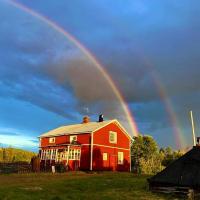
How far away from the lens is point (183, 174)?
25406mm

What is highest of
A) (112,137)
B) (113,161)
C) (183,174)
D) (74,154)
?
(112,137)

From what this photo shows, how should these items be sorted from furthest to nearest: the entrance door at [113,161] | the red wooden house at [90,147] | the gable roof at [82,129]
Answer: the entrance door at [113,161] → the gable roof at [82,129] → the red wooden house at [90,147]

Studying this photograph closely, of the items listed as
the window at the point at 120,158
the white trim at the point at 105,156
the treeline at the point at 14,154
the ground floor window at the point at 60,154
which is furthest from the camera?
the treeline at the point at 14,154

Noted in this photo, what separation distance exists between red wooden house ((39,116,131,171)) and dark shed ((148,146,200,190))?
87.1ft

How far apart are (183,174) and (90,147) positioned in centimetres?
2845

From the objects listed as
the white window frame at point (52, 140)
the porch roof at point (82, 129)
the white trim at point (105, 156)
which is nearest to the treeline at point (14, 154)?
the porch roof at point (82, 129)

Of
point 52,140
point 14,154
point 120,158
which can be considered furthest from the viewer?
point 14,154

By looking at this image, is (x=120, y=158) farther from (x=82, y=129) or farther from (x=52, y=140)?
(x=52, y=140)

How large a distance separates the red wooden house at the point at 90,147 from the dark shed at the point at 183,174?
26551 millimetres

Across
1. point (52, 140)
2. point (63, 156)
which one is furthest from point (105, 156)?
point (52, 140)

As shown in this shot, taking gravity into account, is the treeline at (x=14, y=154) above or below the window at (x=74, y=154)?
above

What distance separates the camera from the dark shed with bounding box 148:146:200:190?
24.6 m

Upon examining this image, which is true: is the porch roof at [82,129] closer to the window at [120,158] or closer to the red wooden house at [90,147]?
the red wooden house at [90,147]

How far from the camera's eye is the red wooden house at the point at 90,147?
53.2 metres
